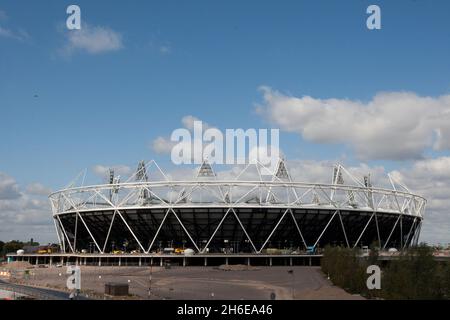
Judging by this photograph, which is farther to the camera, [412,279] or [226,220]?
[226,220]

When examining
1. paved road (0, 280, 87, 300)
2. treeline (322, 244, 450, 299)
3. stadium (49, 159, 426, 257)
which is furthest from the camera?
stadium (49, 159, 426, 257)

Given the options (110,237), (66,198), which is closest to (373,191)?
(110,237)

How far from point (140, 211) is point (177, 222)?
7.22 metres

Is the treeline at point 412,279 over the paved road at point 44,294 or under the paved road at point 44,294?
over

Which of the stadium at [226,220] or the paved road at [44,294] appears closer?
the paved road at [44,294]

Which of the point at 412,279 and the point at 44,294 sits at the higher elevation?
the point at 412,279

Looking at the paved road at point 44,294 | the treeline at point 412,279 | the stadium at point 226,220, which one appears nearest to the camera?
the paved road at point 44,294

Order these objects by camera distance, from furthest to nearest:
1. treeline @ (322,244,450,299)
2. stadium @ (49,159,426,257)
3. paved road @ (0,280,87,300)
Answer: stadium @ (49,159,426,257)
treeline @ (322,244,450,299)
paved road @ (0,280,87,300)

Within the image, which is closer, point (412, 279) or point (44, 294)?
point (412, 279)

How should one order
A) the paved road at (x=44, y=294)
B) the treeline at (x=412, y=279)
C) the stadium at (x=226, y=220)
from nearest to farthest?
the paved road at (x=44, y=294) → the treeline at (x=412, y=279) → the stadium at (x=226, y=220)

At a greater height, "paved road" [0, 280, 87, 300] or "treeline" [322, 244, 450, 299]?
"treeline" [322, 244, 450, 299]

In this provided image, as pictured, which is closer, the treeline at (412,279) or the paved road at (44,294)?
the paved road at (44,294)

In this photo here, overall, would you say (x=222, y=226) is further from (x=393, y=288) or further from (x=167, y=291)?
(x=393, y=288)

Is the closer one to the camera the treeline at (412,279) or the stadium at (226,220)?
the treeline at (412,279)
